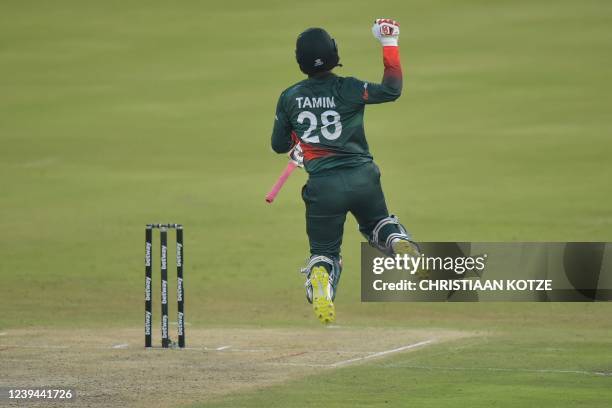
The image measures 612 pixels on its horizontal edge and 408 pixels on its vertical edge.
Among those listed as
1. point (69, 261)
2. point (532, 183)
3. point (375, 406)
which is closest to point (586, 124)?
point (532, 183)

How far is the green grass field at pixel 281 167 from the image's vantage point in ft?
69.9

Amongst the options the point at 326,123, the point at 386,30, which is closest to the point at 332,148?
the point at 326,123

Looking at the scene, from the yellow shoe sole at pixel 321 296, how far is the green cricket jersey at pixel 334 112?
0.82 metres

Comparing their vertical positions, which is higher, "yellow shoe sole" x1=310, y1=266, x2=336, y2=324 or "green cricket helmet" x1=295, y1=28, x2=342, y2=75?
"green cricket helmet" x1=295, y1=28, x2=342, y2=75

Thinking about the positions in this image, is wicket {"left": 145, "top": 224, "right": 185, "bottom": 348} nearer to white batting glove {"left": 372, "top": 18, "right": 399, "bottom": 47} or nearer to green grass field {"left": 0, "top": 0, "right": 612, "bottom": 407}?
green grass field {"left": 0, "top": 0, "right": 612, "bottom": 407}

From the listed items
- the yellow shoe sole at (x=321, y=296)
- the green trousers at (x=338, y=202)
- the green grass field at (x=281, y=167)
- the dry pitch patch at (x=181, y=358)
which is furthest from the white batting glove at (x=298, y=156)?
the dry pitch patch at (x=181, y=358)

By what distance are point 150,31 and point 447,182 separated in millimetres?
18777

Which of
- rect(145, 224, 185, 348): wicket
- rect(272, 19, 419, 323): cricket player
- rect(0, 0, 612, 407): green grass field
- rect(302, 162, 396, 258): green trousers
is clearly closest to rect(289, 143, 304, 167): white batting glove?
rect(272, 19, 419, 323): cricket player

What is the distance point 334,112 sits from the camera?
952 centimetres

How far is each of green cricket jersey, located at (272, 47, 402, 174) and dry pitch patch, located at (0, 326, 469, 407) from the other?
259 inches

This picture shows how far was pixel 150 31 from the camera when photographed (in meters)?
53.7

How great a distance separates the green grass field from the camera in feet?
69.9

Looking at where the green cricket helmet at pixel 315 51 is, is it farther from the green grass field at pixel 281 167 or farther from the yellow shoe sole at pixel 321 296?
the green grass field at pixel 281 167

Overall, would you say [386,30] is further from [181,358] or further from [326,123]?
[181,358]
